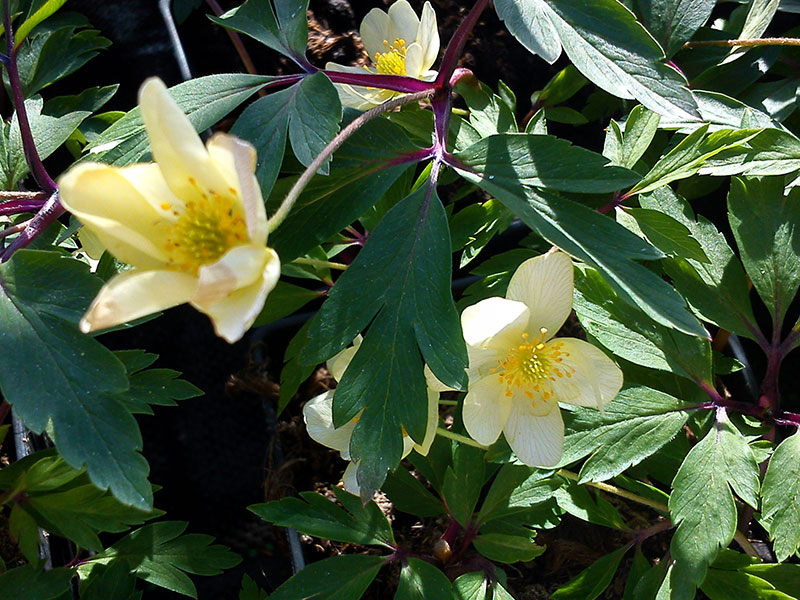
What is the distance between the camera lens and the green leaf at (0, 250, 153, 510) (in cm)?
53

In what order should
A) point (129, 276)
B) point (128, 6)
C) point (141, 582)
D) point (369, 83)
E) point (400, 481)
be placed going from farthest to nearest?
point (128, 6), point (141, 582), point (400, 481), point (369, 83), point (129, 276)

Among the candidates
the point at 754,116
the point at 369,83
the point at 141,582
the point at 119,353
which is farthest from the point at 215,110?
the point at 141,582

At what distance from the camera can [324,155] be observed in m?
0.54

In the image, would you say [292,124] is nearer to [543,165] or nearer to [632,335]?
[543,165]

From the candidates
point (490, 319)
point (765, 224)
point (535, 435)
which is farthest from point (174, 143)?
point (765, 224)

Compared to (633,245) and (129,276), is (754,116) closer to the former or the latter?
(633,245)

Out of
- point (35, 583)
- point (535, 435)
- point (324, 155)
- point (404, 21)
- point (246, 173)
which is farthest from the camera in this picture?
point (404, 21)

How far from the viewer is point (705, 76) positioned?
88cm

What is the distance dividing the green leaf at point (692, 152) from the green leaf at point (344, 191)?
0.80 ft

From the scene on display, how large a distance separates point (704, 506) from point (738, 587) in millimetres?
130

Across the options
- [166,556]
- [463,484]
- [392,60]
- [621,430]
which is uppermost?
[392,60]

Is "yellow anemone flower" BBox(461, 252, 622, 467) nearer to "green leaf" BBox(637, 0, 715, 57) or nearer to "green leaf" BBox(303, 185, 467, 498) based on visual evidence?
"green leaf" BBox(303, 185, 467, 498)

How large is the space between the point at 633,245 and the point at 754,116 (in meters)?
0.30

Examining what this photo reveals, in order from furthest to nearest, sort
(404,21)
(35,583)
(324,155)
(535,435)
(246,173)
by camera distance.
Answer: (404,21) → (35,583) → (535,435) → (324,155) → (246,173)
